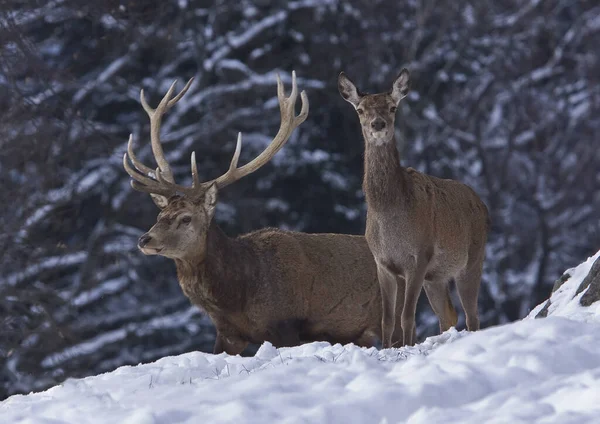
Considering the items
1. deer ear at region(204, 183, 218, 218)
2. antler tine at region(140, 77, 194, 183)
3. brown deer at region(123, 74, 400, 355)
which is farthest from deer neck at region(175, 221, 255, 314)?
antler tine at region(140, 77, 194, 183)

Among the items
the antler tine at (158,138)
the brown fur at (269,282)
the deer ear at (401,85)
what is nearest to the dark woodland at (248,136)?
the antler tine at (158,138)

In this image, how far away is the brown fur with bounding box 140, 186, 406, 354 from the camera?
12.5 m

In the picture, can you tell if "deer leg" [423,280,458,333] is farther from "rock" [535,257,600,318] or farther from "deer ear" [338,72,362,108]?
"rock" [535,257,600,318]

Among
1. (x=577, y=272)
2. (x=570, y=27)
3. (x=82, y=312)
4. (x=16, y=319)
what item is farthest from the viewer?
(x=570, y=27)

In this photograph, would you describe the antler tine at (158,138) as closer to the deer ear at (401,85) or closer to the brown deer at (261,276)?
the brown deer at (261,276)

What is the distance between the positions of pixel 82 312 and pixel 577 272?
14.5m

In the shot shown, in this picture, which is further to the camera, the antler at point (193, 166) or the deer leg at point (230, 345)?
the antler at point (193, 166)

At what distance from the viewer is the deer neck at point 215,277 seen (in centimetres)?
1250

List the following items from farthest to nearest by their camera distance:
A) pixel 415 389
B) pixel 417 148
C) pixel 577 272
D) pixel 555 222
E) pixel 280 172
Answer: pixel 555 222, pixel 417 148, pixel 280 172, pixel 577 272, pixel 415 389

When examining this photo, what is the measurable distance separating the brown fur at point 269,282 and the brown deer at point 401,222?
1.40 m

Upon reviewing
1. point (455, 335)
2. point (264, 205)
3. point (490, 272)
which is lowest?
point (490, 272)

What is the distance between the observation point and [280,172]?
88.4 ft

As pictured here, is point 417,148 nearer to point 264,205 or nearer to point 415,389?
point 264,205

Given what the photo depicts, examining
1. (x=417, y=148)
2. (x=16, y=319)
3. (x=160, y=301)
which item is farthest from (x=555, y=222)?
(x=16, y=319)
